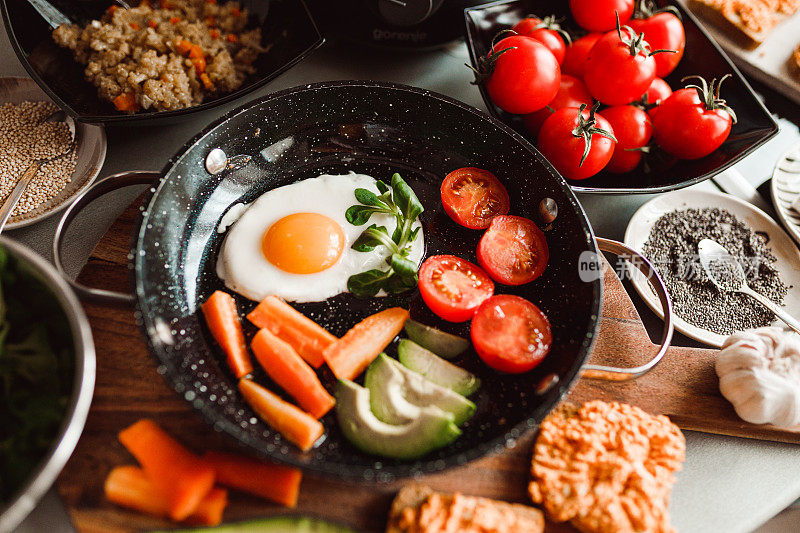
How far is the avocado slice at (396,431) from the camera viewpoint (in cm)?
115

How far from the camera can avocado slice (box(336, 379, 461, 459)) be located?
115 cm

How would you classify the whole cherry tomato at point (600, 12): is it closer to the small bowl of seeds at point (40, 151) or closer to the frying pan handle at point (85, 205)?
the frying pan handle at point (85, 205)

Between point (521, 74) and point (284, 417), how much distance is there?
118cm

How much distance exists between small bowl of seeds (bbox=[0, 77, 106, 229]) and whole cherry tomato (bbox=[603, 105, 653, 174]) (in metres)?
1.60

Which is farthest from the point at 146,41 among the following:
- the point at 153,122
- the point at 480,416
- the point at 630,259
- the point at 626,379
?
the point at 626,379

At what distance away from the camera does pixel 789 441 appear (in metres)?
1.41

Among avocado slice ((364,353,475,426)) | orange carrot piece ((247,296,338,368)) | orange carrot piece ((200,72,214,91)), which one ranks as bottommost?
avocado slice ((364,353,475,426))

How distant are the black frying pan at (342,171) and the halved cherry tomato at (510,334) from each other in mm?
51

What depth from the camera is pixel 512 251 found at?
57.5 inches

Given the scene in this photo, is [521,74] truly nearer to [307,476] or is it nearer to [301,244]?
[301,244]

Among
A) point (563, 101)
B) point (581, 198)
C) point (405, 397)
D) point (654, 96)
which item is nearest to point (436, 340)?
point (405, 397)

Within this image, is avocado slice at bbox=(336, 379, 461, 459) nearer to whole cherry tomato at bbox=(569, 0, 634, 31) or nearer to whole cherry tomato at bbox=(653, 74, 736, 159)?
whole cherry tomato at bbox=(653, 74, 736, 159)

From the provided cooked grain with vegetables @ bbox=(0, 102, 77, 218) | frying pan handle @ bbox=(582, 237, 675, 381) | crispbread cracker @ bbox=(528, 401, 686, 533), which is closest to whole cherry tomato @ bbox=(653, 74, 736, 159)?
frying pan handle @ bbox=(582, 237, 675, 381)

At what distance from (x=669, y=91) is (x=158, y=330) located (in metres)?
1.75
